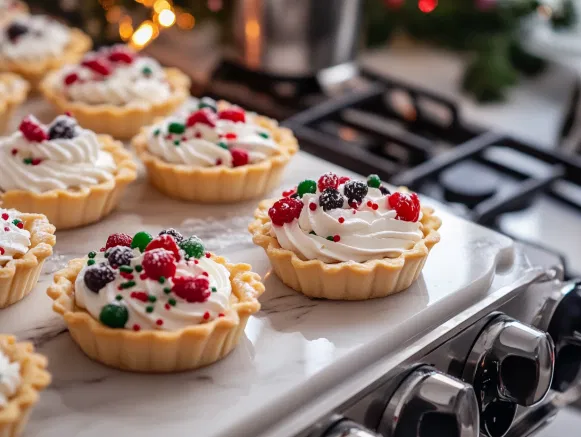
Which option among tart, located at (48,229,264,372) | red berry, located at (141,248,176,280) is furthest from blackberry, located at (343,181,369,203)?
red berry, located at (141,248,176,280)

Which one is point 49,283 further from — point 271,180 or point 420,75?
point 420,75

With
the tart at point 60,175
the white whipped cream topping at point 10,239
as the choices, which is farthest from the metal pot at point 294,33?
the white whipped cream topping at point 10,239

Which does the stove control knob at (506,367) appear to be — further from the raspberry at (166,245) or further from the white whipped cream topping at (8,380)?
the white whipped cream topping at (8,380)

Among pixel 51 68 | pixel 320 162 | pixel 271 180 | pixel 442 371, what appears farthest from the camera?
pixel 51 68

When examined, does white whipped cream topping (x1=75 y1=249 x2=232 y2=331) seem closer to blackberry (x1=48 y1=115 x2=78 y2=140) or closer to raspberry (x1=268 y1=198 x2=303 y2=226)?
raspberry (x1=268 y1=198 x2=303 y2=226)

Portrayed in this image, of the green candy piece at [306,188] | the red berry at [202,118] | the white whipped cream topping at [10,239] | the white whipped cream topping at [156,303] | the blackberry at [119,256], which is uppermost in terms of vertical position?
the green candy piece at [306,188]

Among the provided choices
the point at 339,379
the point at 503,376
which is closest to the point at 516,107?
the point at 503,376

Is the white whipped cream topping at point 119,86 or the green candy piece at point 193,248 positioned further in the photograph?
the white whipped cream topping at point 119,86
